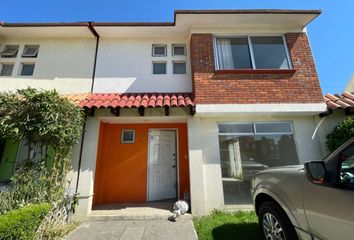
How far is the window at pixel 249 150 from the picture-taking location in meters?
6.01

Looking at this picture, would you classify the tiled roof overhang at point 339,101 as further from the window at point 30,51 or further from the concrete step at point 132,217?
the window at point 30,51

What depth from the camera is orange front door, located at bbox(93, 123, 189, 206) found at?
6.85 metres

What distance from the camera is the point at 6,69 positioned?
7340mm

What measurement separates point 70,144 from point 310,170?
5774 millimetres

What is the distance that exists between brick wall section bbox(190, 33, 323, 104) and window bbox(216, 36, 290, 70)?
34cm

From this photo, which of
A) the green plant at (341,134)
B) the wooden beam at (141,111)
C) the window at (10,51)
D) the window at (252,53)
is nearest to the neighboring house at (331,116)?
the green plant at (341,134)

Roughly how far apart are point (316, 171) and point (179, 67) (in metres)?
5.98

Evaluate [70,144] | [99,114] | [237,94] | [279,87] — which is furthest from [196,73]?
[70,144]

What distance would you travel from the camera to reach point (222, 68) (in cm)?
660

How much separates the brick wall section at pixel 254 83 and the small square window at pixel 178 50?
93 centimetres

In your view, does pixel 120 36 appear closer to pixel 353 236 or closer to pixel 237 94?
pixel 237 94

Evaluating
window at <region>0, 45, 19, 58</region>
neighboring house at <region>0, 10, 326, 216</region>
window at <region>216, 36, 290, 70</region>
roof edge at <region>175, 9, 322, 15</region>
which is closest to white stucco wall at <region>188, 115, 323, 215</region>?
neighboring house at <region>0, 10, 326, 216</region>

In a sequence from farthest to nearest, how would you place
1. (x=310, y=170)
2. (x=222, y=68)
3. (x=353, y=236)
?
(x=222, y=68), (x=310, y=170), (x=353, y=236)

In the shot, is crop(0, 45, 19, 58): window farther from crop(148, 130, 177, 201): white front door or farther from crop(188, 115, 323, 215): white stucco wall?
crop(188, 115, 323, 215): white stucco wall
